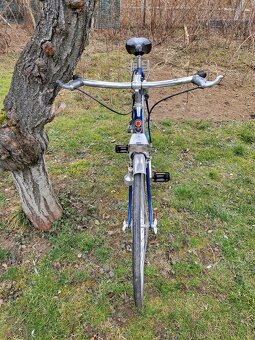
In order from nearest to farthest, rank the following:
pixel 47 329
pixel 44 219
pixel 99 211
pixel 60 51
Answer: pixel 60 51 < pixel 47 329 < pixel 44 219 < pixel 99 211

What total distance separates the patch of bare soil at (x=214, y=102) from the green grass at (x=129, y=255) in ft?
2.70

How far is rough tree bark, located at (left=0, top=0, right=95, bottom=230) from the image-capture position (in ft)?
4.92

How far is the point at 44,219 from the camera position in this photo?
7.21 feet

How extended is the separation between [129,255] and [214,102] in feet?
9.57

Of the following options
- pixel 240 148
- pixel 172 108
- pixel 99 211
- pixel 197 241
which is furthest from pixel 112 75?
pixel 197 241

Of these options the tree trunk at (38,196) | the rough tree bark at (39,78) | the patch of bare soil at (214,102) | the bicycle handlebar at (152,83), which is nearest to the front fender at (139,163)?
the bicycle handlebar at (152,83)

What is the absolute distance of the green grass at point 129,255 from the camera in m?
1.77

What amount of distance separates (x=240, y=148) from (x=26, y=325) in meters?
2.61

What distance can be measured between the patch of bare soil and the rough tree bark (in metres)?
2.30

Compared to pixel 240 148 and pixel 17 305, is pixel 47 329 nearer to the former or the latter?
pixel 17 305

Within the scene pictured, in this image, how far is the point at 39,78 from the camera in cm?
162

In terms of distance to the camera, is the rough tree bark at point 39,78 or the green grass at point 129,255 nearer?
the rough tree bark at point 39,78

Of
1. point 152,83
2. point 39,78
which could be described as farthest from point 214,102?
point 39,78

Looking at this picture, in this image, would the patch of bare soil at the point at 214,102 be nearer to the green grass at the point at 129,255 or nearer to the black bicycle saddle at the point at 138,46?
the green grass at the point at 129,255
